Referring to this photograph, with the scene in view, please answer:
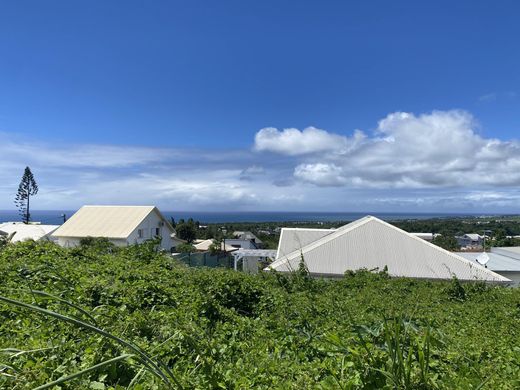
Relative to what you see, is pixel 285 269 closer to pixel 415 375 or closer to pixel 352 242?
pixel 352 242

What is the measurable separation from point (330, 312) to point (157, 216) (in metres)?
31.1

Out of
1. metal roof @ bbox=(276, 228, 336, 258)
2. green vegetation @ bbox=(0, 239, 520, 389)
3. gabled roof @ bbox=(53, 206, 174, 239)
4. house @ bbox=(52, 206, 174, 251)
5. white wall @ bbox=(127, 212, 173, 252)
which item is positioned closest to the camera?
green vegetation @ bbox=(0, 239, 520, 389)

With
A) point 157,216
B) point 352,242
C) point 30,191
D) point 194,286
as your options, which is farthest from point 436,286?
point 30,191

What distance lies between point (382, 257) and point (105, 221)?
25.6 meters

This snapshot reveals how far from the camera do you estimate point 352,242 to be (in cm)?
1614

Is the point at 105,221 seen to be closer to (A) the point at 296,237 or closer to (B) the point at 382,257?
(A) the point at 296,237

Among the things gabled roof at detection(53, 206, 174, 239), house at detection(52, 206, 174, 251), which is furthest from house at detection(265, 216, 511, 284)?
gabled roof at detection(53, 206, 174, 239)

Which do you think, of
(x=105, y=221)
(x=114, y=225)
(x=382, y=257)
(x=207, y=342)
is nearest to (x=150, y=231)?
(x=114, y=225)

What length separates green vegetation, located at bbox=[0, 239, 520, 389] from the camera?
5.67 ft

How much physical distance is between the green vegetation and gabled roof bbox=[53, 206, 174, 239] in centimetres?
2671

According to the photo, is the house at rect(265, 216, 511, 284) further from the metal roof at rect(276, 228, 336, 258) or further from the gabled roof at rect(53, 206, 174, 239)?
the gabled roof at rect(53, 206, 174, 239)

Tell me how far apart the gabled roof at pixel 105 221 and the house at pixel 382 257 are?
20.0 m

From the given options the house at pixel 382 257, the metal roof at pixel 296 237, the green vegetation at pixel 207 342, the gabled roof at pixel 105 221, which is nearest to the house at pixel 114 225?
the gabled roof at pixel 105 221

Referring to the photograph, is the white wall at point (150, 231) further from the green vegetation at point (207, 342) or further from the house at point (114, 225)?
the green vegetation at point (207, 342)
